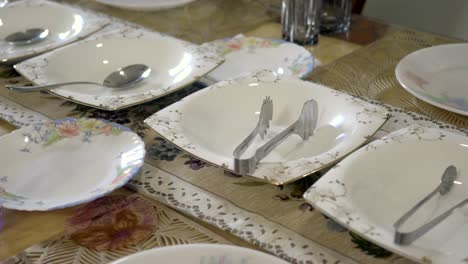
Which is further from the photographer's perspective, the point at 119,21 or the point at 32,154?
the point at 119,21

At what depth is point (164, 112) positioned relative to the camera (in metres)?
0.76

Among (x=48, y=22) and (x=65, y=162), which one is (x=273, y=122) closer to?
(x=65, y=162)

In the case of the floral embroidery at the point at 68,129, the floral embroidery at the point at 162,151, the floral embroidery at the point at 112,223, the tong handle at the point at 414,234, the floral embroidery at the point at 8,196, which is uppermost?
the tong handle at the point at 414,234

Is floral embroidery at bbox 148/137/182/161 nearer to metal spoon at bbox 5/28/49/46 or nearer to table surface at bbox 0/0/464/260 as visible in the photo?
table surface at bbox 0/0/464/260

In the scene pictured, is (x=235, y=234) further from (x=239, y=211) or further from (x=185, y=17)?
(x=185, y=17)

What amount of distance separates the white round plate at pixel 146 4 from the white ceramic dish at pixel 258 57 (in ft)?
0.37

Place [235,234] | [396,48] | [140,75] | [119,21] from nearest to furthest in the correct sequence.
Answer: [235,234] → [140,75] → [396,48] → [119,21]

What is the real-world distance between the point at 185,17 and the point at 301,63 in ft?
1.22

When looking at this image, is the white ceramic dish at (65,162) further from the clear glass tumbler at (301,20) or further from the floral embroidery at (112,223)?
the clear glass tumbler at (301,20)

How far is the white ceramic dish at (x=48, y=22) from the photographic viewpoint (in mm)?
1124

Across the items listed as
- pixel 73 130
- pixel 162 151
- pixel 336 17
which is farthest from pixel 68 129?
pixel 336 17

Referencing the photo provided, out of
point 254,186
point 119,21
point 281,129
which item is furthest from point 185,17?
point 254,186

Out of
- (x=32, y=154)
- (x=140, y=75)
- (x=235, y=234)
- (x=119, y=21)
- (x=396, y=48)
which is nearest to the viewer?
(x=235, y=234)

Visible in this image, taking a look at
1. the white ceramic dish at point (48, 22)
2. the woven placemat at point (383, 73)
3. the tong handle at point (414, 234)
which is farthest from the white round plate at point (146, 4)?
the tong handle at point (414, 234)
